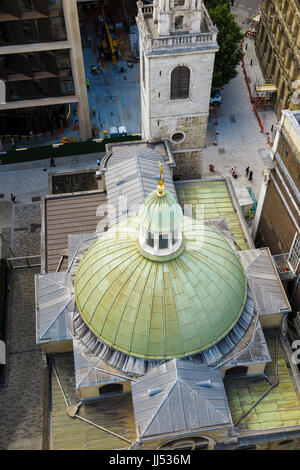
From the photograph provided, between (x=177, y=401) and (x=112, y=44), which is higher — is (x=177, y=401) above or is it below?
below

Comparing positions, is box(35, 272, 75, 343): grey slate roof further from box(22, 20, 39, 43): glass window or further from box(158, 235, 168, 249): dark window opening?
box(22, 20, 39, 43): glass window

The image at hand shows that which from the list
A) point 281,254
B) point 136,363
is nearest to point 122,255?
point 136,363

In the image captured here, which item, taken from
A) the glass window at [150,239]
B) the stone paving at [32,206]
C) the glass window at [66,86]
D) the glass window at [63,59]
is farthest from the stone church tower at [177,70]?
the glass window at [150,239]

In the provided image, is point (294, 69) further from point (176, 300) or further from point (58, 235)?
point (176, 300)

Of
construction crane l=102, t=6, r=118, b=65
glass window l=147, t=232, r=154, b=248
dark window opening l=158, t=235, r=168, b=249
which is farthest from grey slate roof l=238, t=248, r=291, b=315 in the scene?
construction crane l=102, t=6, r=118, b=65

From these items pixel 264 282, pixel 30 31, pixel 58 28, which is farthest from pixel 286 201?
pixel 30 31

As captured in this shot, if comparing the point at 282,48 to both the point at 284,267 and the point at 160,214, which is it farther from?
the point at 160,214

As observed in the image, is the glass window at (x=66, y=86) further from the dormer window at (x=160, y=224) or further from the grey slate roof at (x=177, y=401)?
the grey slate roof at (x=177, y=401)
